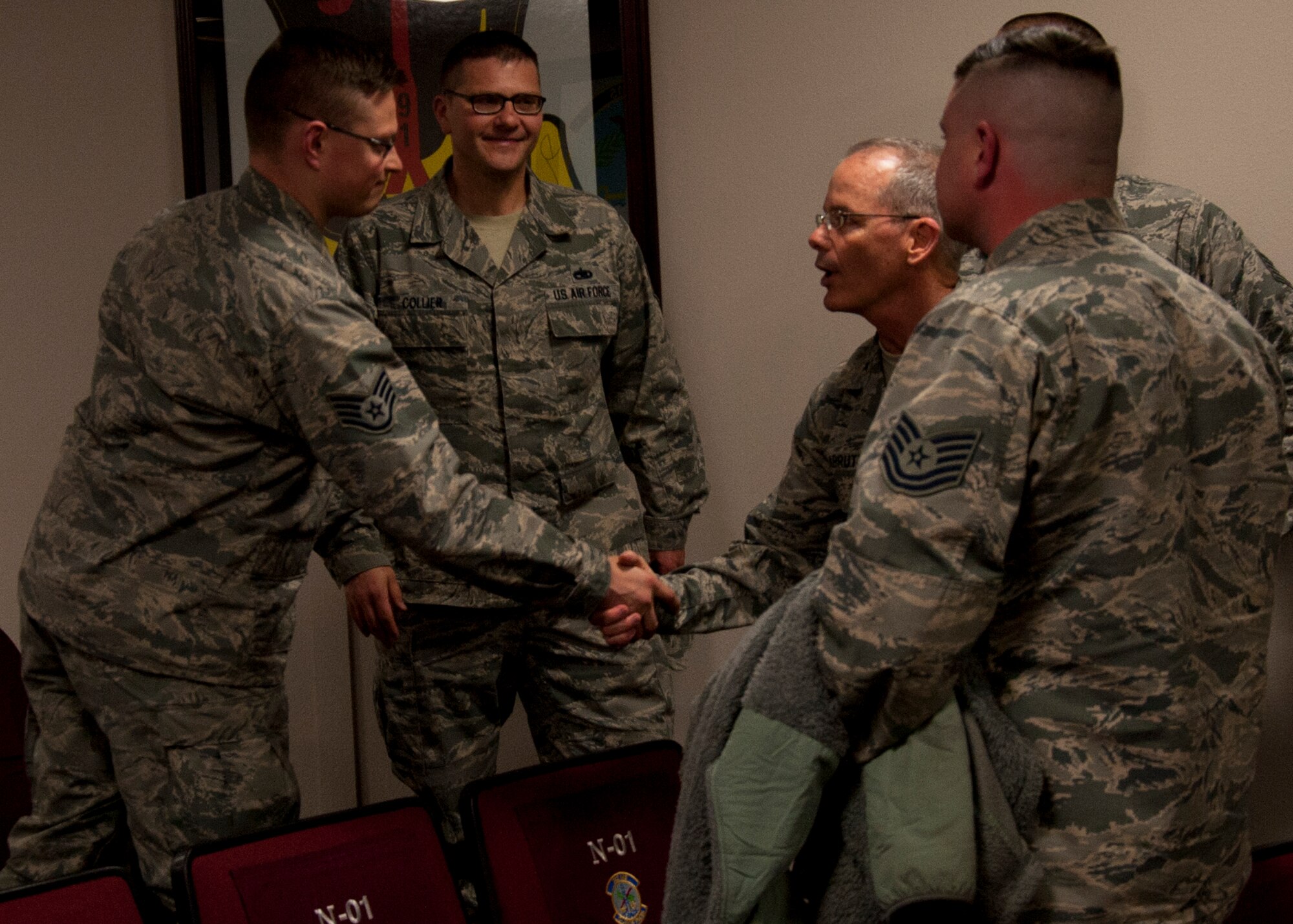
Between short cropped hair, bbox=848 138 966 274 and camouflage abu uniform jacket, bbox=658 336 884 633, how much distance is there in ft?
0.68

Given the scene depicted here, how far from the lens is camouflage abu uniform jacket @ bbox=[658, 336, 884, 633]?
2.03 meters

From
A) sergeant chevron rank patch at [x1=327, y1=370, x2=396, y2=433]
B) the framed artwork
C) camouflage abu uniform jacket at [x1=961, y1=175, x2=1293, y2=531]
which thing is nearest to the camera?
sergeant chevron rank patch at [x1=327, y1=370, x2=396, y2=433]

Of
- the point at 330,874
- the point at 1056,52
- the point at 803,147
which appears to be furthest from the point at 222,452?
the point at 803,147

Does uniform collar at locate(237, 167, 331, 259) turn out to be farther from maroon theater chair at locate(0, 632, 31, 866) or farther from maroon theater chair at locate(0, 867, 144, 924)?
maroon theater chair at locate(0, 632, 31, 866)

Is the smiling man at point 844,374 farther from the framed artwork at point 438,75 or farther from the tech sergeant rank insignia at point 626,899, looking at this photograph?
the framed artwork at point 438,75

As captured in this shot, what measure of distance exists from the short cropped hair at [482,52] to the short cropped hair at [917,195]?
2.65 ft

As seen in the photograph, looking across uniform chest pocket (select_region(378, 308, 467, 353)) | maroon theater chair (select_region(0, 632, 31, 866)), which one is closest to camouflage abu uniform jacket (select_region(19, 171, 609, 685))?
uniform chest pocket (select_region(378, 308, 467, 353))

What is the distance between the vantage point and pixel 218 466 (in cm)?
188

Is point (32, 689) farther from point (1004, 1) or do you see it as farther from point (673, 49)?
point (1004, 1)

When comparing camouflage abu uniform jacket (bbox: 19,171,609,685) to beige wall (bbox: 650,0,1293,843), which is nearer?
camouflage abu uniform jacket (bbox: 19,171,609,685)

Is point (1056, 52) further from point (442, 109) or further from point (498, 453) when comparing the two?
point (442, 109)

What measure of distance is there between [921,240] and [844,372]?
255 millimetres

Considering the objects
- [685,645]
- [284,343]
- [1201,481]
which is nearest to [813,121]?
[685,645]

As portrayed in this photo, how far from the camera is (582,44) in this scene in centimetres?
299
